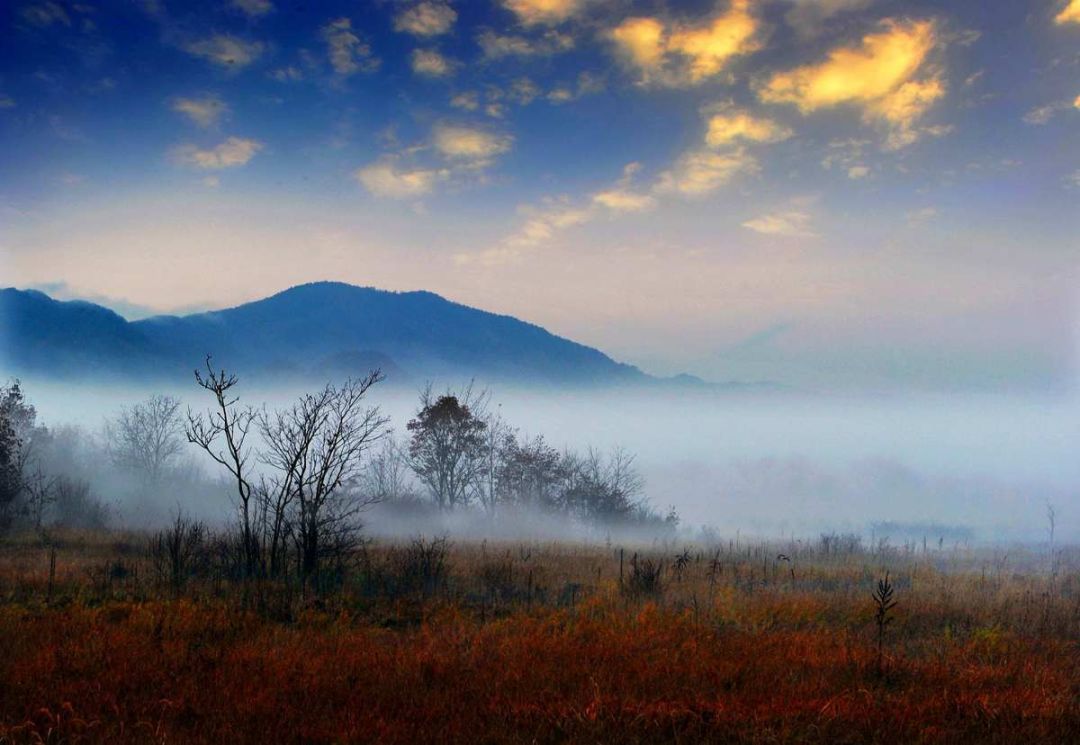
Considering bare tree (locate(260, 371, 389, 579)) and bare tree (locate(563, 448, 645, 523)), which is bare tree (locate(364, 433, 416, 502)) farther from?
bare tree (locate(260, 371, 389, 579))

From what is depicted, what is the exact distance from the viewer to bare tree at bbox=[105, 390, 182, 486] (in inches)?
2463

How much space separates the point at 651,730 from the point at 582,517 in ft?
147

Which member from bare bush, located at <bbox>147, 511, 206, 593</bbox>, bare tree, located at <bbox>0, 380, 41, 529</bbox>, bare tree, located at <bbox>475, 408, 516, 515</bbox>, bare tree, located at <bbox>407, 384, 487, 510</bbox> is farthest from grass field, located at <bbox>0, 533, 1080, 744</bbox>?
bare tree, located at <bbox>475, 408, 516, 515</bbox>

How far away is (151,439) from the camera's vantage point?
64.3m

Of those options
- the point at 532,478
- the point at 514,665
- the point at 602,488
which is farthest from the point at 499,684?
the point at 532,478

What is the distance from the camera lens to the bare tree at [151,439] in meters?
62.6

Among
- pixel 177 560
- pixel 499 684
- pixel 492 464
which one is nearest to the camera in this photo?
pixel 499 684

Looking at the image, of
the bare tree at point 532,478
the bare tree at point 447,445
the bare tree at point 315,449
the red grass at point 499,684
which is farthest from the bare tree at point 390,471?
the red grass at point 499,684

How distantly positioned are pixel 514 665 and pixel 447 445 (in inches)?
1625

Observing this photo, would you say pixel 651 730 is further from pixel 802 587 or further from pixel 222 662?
pixel 802 587

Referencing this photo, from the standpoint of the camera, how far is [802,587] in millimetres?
18375

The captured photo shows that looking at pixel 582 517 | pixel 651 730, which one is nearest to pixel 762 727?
pixel 651 730

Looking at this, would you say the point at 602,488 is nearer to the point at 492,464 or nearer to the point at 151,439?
the point at 492,464

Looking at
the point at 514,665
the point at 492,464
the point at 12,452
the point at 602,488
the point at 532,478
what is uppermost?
the point at 12,452
